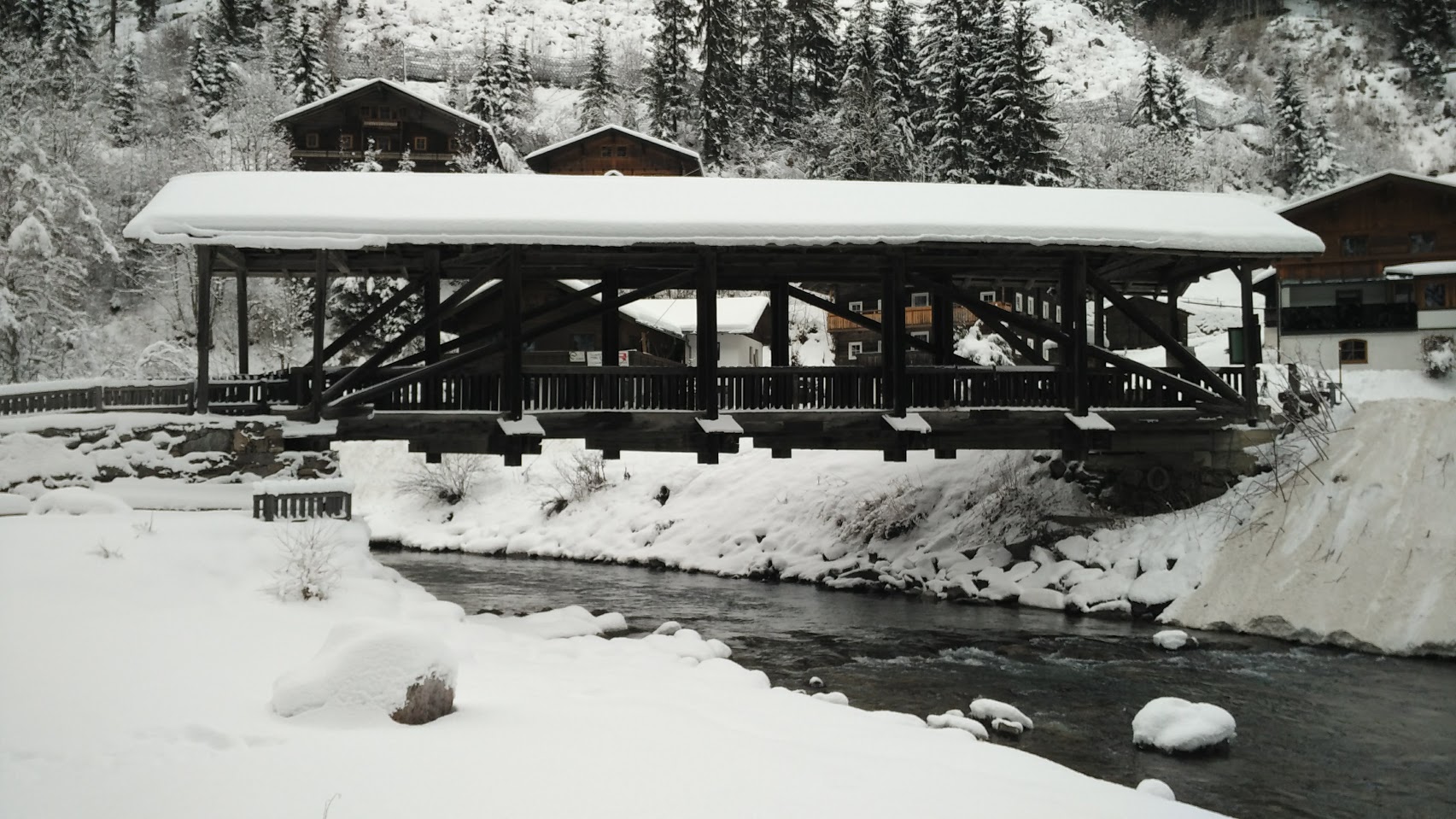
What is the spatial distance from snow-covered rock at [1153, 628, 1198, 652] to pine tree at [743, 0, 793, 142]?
48.6 metres

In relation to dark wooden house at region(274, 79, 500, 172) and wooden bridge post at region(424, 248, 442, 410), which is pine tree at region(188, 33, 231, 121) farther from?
wooden bridge post at region(424, 248, 442, 410)

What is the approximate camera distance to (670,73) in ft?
199

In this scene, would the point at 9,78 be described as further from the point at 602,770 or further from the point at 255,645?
the point at 602,770

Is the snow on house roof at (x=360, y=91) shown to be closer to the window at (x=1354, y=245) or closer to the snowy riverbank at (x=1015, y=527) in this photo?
the snowy riverbank at (x=1015, y=527)

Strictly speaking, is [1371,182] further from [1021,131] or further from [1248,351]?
[1248,351]

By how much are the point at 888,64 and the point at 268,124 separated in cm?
3008

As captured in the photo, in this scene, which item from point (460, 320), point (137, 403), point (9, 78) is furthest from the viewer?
point (9, 78)

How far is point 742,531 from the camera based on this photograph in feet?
81.7

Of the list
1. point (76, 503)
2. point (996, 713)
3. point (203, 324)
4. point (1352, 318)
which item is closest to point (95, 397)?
point (203, 324)

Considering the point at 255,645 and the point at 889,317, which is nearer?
the point at 255,645

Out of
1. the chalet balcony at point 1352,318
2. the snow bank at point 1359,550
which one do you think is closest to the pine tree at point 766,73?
the chalet balcony at point 1352,318

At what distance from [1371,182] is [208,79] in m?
57.2

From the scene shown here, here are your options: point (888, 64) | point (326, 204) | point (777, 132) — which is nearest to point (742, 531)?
point (326, 204)

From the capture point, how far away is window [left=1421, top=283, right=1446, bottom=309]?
107 ft
